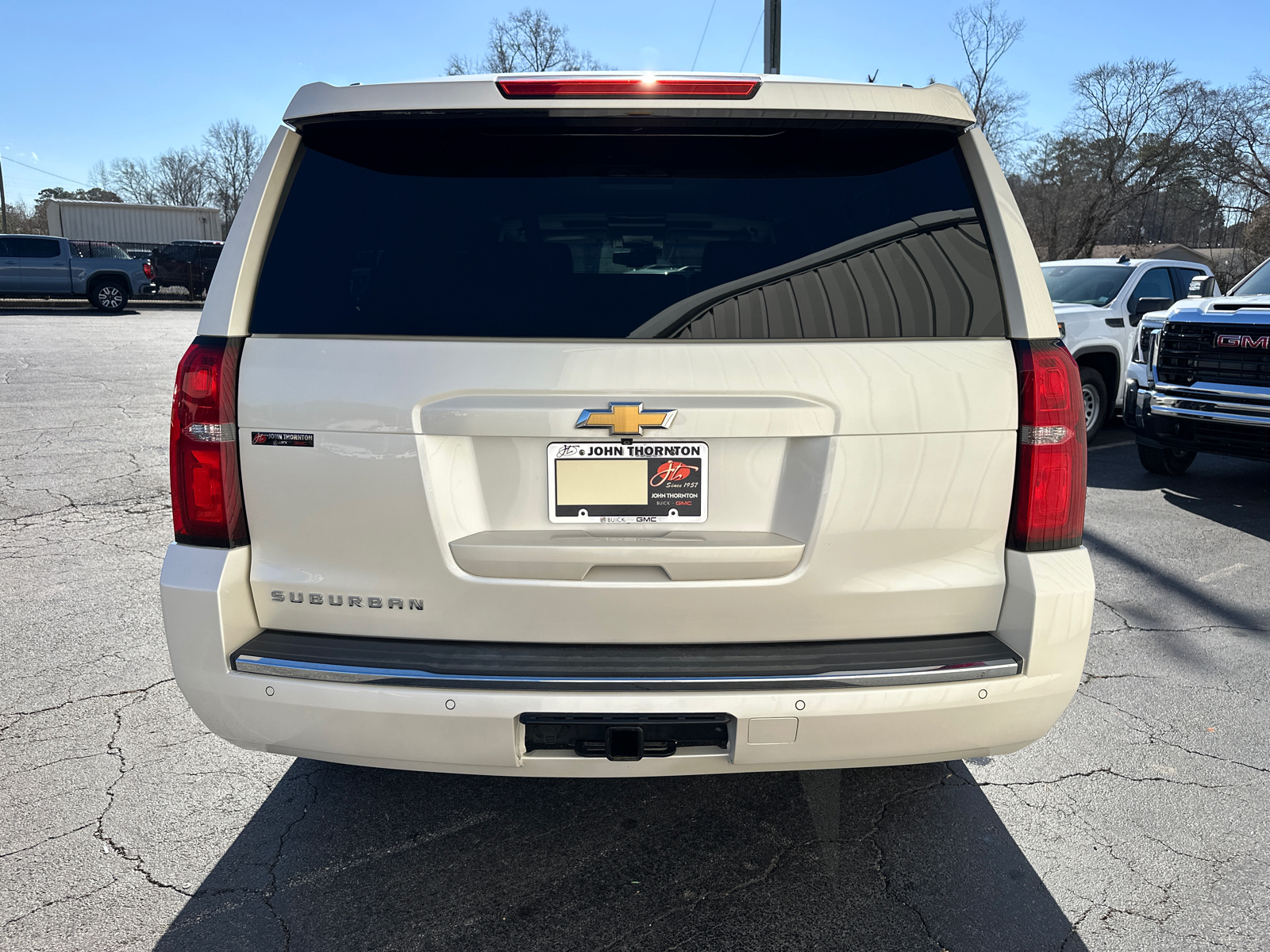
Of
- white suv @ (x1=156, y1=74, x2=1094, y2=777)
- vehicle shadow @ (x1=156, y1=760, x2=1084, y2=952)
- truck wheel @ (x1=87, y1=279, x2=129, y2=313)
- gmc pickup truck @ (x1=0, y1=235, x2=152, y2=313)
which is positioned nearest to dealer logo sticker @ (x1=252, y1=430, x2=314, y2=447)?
white suv @ (x1=156, y1=74, x2=1094, y2=777)

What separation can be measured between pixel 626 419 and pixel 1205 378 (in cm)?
704

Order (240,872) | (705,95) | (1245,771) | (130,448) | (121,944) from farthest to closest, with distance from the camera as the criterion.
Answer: (130,448), (1245,771), (240,872), (121,944), (705,95)

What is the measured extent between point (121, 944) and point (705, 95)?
101 inches

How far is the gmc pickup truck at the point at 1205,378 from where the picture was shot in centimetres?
698

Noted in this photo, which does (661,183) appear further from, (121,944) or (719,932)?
(121,944)

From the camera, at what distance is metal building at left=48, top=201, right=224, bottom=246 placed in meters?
44.2

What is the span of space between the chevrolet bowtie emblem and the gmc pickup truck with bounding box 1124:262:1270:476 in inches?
263

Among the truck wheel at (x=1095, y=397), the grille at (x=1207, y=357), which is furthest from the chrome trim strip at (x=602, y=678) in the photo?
the truck wheel at (x=1095, y=397)

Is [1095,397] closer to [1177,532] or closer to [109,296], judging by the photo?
[1177,532]

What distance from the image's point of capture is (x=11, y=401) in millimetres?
10773

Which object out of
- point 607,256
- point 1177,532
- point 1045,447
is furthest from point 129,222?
point 1045,447

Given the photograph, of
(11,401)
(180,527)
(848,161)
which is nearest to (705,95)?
(848,161)

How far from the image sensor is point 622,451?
211 cm

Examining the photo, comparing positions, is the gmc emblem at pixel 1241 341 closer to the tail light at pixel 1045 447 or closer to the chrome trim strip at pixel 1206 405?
the chrome trim strip at pixel 1206 405
